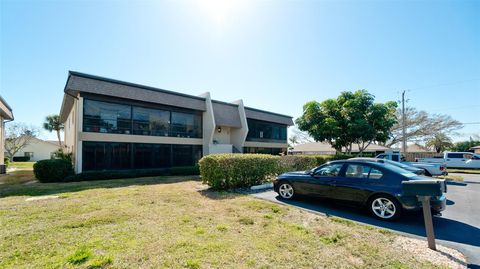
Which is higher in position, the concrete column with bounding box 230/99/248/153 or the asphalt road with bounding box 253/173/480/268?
the concrete column with bounding box 230/99/248/153

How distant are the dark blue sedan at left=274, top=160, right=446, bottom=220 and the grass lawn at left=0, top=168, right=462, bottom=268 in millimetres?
1074

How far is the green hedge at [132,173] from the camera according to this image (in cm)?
1304

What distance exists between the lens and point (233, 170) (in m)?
9.62

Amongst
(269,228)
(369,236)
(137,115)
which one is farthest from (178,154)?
(369,236)

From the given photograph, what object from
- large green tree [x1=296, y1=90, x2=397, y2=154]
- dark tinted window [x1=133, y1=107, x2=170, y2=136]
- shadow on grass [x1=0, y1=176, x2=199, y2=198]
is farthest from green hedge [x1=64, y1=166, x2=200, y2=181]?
large green tree [x1=296, y1=90, x2=397, y2=154]

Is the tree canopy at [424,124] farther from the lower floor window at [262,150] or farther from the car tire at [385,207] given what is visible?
the car tire at [385,207]

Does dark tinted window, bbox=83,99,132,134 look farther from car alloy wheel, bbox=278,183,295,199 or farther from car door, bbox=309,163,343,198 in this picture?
car door, bbox=309,163,343,198

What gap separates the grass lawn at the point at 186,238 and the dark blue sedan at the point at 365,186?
107cm

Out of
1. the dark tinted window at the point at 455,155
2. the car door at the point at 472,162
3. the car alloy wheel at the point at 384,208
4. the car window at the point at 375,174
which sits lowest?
the car door at the point at 472,162

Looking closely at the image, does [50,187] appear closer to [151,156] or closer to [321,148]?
[151,156]

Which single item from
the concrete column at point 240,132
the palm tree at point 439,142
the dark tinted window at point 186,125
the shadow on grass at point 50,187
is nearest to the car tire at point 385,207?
the shadow on grass at point 50,187

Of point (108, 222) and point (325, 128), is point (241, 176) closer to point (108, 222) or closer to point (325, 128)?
point (108, 222)

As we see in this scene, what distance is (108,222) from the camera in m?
5.12

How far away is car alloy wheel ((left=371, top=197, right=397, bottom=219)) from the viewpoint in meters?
5.45
